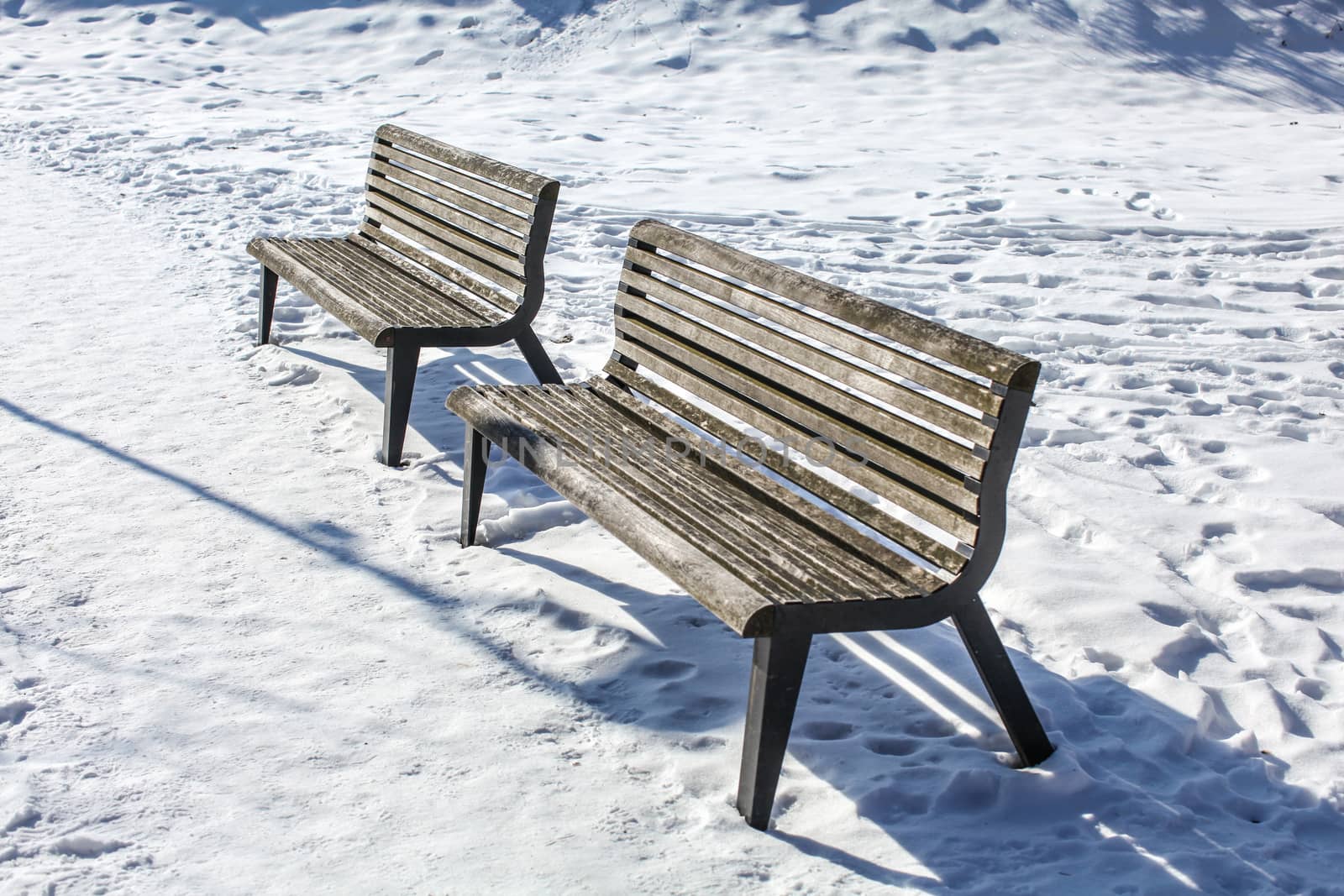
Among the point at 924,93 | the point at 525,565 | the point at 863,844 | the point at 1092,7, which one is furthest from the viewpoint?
the point at 1092,7

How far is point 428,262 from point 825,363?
271 cm

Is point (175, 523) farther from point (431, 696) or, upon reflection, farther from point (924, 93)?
point (924, 93)

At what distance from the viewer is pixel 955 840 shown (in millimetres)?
2613

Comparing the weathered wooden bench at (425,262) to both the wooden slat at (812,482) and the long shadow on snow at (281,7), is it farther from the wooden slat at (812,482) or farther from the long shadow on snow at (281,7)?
the long shadow on snow at (281,7)

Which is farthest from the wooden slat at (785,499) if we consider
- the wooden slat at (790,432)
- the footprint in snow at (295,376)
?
the footprint in snow at (295,376)

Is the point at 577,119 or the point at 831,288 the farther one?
the point at 577,119

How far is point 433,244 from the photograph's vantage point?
528 centimetres

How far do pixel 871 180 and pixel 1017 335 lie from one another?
3.57 m

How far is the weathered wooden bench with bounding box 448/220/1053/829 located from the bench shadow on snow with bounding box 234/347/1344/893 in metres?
0.17

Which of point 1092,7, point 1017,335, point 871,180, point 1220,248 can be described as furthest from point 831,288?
point 1092,7

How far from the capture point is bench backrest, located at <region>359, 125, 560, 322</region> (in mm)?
4602

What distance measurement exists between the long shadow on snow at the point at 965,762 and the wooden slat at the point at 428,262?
1.50m

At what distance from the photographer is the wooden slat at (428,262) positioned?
4777mm

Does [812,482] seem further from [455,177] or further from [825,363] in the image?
[455,177]
